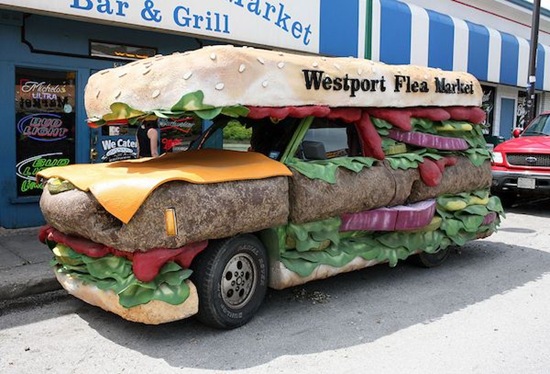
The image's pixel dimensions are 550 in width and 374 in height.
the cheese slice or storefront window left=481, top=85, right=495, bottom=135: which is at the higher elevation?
storefront window left=481, top=85, right=495, bottom=135

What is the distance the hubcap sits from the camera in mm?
4477

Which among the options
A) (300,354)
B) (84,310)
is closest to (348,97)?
(300,354)

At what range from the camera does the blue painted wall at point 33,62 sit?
7.66 m

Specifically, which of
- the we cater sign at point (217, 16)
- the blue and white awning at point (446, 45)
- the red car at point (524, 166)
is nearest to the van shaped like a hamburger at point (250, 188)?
the we cater sign at point (217, 16)

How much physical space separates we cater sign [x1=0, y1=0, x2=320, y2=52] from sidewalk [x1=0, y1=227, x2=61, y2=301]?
2883mm

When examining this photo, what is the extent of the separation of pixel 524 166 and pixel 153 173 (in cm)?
859

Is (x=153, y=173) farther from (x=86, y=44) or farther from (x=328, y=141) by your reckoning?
(x=86, y=44)

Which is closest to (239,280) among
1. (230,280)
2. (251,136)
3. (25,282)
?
(230,280)

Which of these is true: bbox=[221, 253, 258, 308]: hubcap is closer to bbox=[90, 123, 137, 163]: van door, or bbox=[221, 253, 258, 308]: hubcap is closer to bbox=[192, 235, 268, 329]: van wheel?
bbox=[192, 235, 268, 329]: van wheel

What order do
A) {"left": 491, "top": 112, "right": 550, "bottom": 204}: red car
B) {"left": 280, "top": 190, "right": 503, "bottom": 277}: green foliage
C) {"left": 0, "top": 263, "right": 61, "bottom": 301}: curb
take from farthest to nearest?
{"left": 491, "top": 112, "right": 550, "bottom": 204}: red car < {"left": 0, "top": 263, "right": 61, "bottom": 301}: curb < {"left": 280, "top": 190, "right": 503, "bottom": 277}: green foliage

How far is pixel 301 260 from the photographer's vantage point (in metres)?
4.95

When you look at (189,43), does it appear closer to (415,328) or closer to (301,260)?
(301,260)

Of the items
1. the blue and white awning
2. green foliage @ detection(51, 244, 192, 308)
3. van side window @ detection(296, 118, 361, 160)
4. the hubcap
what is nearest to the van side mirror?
van side window @ detection(296, 118, 361, 160)

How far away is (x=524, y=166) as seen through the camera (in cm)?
1070
